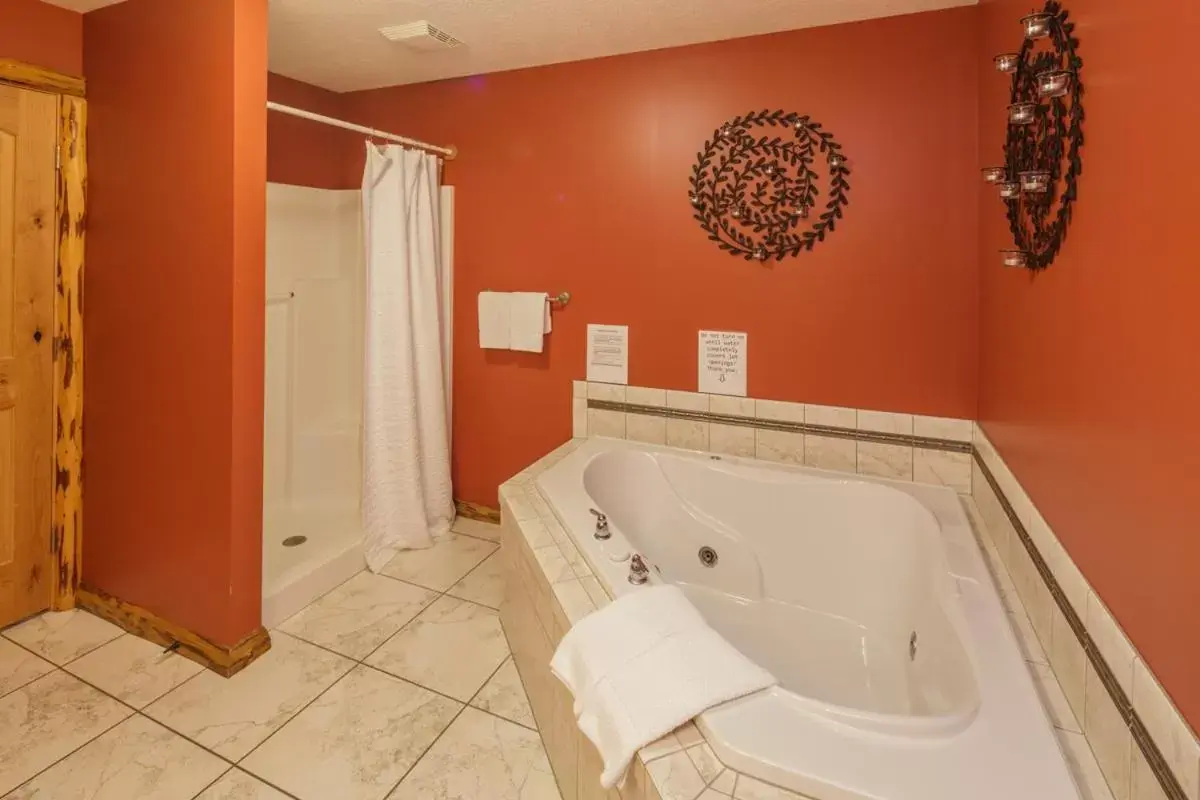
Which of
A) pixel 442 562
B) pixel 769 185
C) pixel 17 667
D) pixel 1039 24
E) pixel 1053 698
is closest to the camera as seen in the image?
pixel 1053 698

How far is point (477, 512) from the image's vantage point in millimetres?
3078

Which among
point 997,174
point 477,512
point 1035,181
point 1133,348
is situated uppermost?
point 997,174

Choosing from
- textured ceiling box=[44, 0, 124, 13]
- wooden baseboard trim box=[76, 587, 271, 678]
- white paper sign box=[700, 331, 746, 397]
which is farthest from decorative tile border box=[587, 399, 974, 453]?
textured ceiling box=[44, 0, 124, 13]

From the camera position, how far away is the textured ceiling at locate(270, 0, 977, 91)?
81.9 inches

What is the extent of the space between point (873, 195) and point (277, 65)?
A: 258cm

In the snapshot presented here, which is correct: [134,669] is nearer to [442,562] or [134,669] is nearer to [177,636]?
[177,636]

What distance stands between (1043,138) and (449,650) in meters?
A: 2.16

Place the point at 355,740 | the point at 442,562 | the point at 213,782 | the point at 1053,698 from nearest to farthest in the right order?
the point at 1053,698, the point at 213,782, the point at 355,740, the point at 442,562

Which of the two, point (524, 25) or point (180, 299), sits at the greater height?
point (524, 25)

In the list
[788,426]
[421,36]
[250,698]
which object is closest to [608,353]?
[788,426]

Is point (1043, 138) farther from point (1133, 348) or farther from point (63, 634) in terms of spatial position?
point (63, 634)

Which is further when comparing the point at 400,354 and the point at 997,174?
the point at 400,354

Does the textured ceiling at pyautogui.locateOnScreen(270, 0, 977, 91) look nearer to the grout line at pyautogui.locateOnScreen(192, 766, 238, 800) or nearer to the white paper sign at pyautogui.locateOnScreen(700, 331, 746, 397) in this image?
the white paper sign at pyautogui.locateOnScreen(700, 331, 746, 397)

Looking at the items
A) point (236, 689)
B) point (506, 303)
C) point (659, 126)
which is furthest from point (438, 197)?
point (236, 689)
